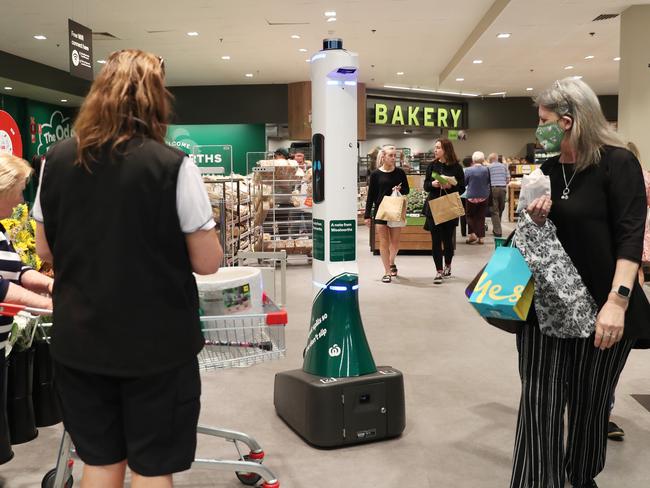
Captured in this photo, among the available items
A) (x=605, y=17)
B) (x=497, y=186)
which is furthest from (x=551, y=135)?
(x=497, y=186)

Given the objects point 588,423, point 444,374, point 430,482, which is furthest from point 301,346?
point 588,423

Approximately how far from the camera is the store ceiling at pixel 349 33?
30.4ft

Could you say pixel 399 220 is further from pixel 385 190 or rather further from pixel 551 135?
pixel 551 135

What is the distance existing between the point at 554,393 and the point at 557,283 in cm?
41

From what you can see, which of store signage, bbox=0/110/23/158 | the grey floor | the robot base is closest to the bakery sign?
the grey floor

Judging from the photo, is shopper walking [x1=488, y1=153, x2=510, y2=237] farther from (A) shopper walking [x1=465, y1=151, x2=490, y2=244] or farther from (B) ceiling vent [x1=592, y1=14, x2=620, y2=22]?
(B) ceiling vent [x1=592, y1=14, x2=620, y2=22]

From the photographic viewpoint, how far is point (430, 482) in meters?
2.72

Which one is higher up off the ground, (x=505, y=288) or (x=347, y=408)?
(x=505, y=288)

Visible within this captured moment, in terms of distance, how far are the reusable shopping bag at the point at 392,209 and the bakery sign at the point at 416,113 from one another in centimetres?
1201

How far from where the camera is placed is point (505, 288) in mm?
2086

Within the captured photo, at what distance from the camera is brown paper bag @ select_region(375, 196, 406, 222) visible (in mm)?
7328

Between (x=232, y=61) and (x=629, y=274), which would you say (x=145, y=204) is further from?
(x=232, y=61)

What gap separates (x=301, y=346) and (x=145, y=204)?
3.56 metres

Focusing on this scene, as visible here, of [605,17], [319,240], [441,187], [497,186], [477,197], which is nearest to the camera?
[319,240]
